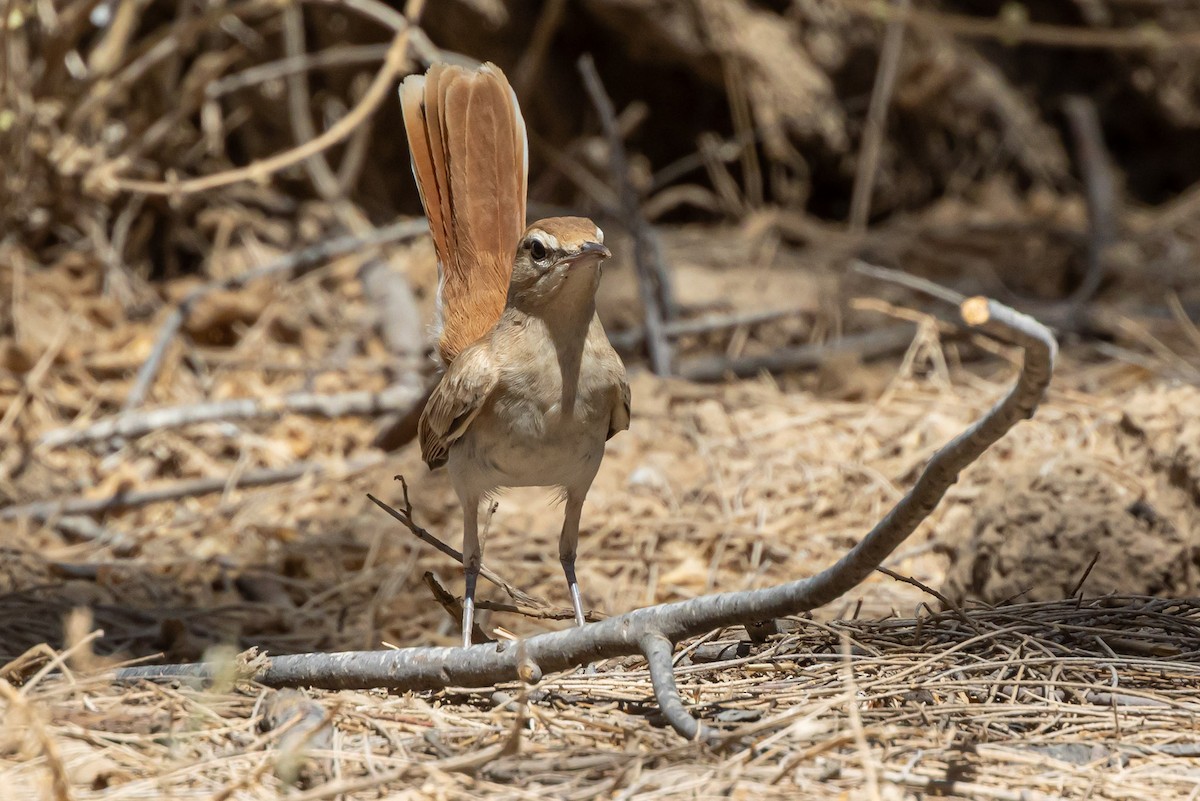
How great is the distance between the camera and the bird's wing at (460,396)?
129 inches

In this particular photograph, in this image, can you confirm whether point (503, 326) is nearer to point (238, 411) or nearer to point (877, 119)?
point (238, 411)

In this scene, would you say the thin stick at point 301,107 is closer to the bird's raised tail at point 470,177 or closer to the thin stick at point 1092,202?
the bird's raised tail at point 470,177

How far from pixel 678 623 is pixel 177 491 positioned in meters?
3.08

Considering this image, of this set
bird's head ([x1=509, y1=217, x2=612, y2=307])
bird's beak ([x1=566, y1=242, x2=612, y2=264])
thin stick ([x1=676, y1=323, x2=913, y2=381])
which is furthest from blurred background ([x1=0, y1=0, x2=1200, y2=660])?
bird's beak ([x1=566, y1=242, x2=612, y2=264])

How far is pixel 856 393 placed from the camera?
5.30 metres

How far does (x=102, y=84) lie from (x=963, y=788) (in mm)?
5156

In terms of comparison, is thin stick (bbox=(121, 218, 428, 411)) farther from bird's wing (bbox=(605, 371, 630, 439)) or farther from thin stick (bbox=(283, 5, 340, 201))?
bird's wing (bbox=(605, 371, 630, 439))

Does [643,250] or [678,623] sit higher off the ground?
[643,250]

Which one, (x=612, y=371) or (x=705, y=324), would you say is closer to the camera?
(x=612, y=371)

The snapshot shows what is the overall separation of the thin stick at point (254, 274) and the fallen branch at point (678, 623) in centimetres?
287

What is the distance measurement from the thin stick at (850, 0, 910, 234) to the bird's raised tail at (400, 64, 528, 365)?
12.3 ft

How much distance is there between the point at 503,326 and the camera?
11.2 feet

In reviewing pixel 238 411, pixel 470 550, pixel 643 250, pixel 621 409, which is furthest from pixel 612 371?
pixel 238 411

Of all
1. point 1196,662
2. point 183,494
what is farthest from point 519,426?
point 183,494
